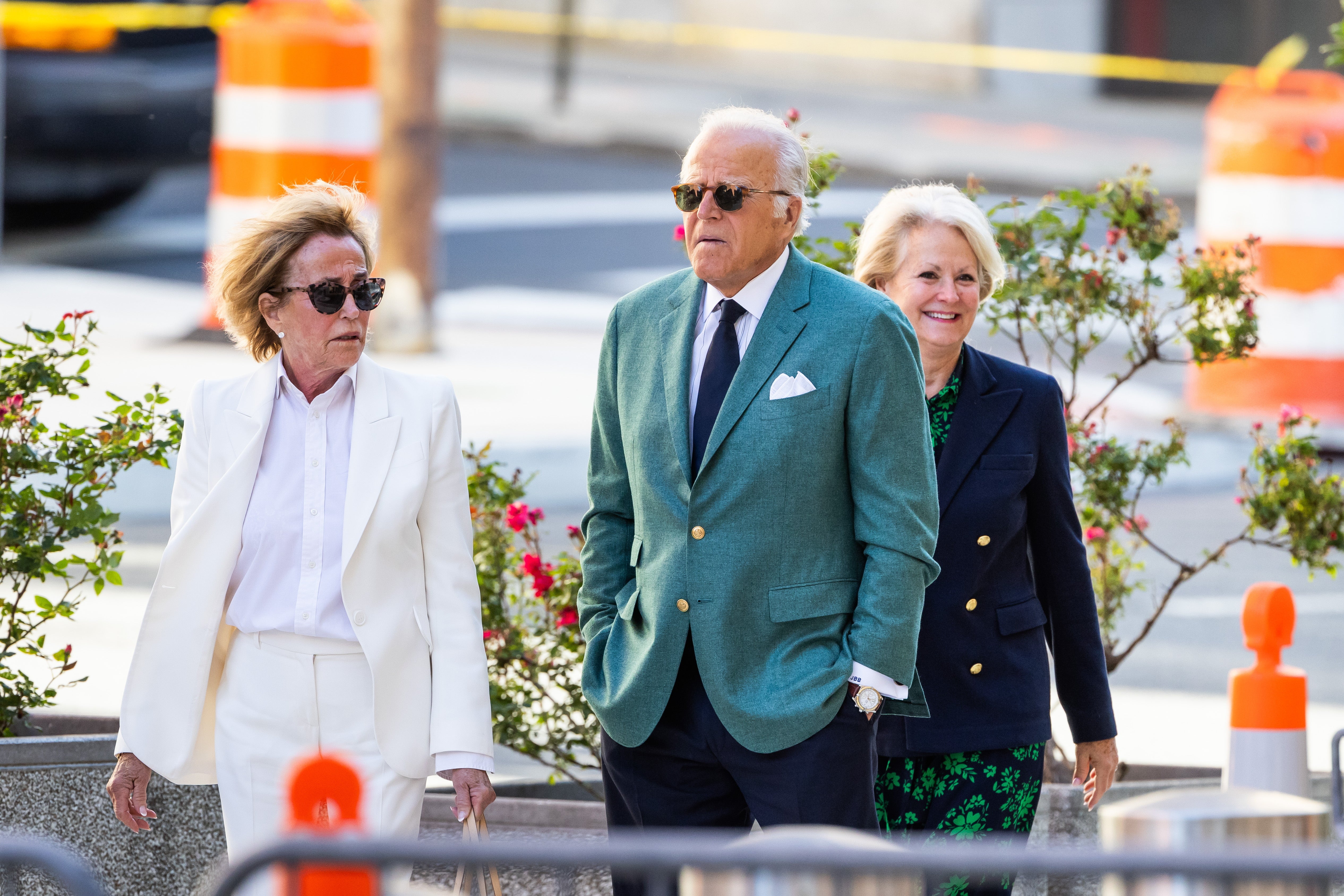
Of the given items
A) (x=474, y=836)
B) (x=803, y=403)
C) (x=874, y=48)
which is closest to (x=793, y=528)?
(x=803, y=403)

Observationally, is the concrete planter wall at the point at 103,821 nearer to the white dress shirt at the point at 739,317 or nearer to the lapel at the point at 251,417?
the lapel at the point at 251,417

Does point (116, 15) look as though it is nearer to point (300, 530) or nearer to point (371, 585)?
point (300, 530)

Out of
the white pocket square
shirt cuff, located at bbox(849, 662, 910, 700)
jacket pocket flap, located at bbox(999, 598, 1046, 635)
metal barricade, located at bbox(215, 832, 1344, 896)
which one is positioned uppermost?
the white pocket square

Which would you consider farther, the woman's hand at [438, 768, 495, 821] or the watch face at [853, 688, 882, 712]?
the woman's hand at [438, 768, 495, 821]

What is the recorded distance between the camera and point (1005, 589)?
12.3 feet

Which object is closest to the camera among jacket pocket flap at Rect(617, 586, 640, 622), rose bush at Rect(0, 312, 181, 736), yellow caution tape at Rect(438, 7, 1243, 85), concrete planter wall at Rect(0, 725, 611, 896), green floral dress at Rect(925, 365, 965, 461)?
jacket pocket flap at Rect(617, 586, 640, 622)

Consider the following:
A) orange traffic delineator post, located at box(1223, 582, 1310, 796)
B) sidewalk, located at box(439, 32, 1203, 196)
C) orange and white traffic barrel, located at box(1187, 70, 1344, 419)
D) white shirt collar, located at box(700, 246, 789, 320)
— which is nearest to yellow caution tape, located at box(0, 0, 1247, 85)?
sidewalk, located at box(439, 32, 1203, 196)

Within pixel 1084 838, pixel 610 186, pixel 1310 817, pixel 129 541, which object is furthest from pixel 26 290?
pixel 1310 817

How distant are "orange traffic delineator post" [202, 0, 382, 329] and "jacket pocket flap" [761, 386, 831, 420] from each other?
6.41 m

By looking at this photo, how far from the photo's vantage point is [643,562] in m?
3.46

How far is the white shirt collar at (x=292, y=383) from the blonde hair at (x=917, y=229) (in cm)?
106

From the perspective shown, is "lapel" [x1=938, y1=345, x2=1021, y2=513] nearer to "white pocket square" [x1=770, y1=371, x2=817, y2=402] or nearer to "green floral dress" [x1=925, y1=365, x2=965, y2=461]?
"green floral dress" [x1=925, y1=365, x2=965, y2=461]

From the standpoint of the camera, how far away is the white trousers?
132 inches

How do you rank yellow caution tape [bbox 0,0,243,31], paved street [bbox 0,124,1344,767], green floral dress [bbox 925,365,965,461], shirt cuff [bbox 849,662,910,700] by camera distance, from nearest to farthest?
shirt cuff [bbox 849,662,910,700]
green floral dress [bbox 925,365,965,461]
paved street [bbox 0,124,1344,767]
yellow caution tape [bbox 0,0,243,31]
